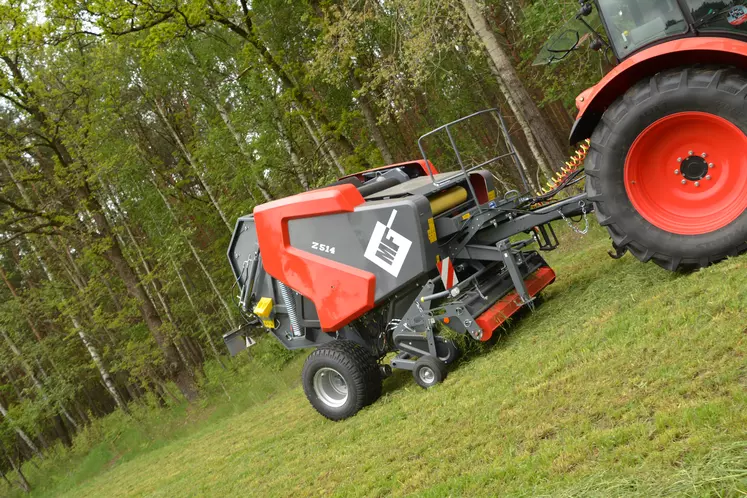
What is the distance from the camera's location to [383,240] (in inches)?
238

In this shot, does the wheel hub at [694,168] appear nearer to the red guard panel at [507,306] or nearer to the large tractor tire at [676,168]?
the large tractor tire at [676,168]

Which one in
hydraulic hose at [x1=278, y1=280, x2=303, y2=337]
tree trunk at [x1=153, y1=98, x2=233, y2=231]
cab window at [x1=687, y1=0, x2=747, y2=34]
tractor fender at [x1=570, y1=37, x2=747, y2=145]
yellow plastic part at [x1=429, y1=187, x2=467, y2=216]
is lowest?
hydraulic hose at [x1=278, y1=280, x2=303, y2=337]

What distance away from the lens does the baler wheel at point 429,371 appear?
19.5 ft

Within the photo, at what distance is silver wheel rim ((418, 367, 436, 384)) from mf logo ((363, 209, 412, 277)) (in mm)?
1005

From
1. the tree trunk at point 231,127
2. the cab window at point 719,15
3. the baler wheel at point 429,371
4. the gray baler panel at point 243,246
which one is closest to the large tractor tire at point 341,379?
the baler wheel at point 429,371

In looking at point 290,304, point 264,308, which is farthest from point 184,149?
point 290,304

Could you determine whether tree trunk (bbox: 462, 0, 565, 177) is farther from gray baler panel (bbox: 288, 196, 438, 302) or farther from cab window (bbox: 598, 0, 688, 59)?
gray baler panel (bbox: 288, 196, 438, 302)

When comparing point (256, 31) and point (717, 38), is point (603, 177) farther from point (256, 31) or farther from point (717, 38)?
point (256, 31)

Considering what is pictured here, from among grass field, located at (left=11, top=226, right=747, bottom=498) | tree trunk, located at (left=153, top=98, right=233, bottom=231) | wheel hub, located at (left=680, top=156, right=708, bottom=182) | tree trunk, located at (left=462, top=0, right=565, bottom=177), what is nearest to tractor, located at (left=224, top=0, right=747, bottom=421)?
wheel hub, located at (left=680, top=156, right=708, bottom=182)

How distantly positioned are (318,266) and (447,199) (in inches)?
61.2

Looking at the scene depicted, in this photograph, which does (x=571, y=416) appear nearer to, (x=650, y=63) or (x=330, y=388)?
(x=650, y=63)

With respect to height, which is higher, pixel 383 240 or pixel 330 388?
pixel 383 240

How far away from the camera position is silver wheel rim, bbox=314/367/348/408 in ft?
22.3

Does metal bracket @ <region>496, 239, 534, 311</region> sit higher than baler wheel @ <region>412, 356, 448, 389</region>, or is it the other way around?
metal bracket @ <region>496, 239, 534, 311</region>
